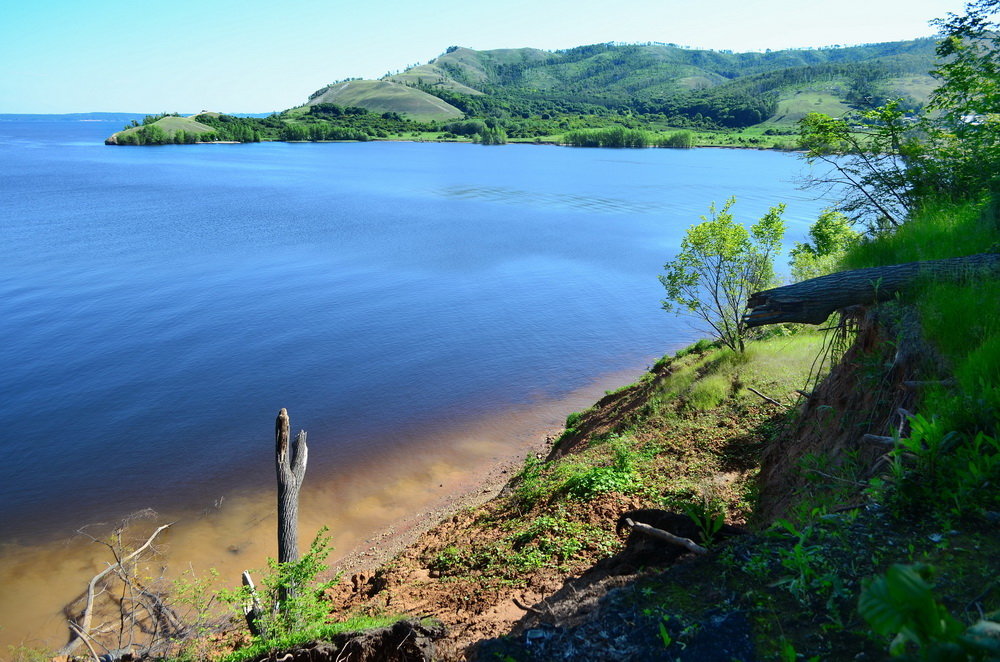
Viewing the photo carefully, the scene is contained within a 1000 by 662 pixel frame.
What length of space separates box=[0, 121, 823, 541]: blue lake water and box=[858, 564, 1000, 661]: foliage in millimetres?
18131

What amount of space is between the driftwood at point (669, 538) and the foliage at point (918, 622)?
158 inches

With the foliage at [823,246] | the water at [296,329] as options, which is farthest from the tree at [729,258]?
the water at [296,329]

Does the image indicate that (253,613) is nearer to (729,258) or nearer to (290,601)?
(290,601)

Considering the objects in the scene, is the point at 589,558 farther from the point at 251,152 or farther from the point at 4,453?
the point at 251,152

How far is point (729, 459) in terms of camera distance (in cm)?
1162

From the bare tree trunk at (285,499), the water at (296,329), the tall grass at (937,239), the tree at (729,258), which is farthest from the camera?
the tree at (729,258)

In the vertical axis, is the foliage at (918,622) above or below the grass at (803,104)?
below

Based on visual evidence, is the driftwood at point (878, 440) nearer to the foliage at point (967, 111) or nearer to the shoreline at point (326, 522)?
the foliage at point (967, 111)

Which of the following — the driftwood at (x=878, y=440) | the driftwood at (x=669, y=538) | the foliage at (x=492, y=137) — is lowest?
the driftwood at (x=669, y=538)

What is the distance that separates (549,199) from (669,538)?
208 feet

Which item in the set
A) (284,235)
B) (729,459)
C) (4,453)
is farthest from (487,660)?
(284,235)

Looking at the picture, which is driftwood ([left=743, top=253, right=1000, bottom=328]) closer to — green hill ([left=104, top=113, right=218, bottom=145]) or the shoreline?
the shoreline

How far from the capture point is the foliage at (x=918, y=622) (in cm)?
209

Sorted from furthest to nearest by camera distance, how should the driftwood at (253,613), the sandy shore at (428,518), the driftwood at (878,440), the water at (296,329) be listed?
1. the water at (296,329)
2. the sandy shore at (428,518)
3. the driftwood at (253,613)
4. the driftwood at (878,440)
